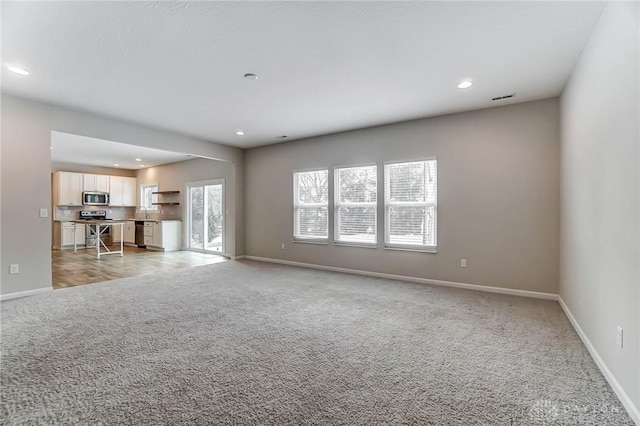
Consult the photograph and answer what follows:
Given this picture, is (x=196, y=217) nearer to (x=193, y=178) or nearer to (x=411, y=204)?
(x=193, y=178)

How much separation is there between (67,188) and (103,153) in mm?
2690

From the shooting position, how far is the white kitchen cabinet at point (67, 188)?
880 centimetres

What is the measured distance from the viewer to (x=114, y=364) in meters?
2.22

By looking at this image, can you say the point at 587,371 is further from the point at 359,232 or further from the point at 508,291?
the point at 359,232

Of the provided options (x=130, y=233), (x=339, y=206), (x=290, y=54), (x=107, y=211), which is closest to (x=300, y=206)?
(x=339, y=206)

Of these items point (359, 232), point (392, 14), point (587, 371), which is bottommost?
point (587, 371)

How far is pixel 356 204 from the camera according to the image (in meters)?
5.49

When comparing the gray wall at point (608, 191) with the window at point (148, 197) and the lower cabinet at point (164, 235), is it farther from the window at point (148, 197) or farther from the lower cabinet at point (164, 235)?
the window at point (148, 197)

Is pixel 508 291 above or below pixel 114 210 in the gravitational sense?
below

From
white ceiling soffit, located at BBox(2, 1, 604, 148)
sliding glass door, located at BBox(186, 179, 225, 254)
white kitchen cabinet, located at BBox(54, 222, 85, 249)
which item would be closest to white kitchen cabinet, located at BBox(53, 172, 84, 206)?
white kitchen cabinet, located at BBox(54, 222, 85, 249)

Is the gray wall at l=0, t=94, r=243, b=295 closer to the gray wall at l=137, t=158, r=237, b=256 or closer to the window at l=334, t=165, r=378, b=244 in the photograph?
the gray wall at l=137, t=158, r=237, b=256

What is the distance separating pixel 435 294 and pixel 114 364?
12.2ft

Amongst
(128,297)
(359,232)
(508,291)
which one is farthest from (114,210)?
(508,291)

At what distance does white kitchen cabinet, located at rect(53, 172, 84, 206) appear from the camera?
8797mm
